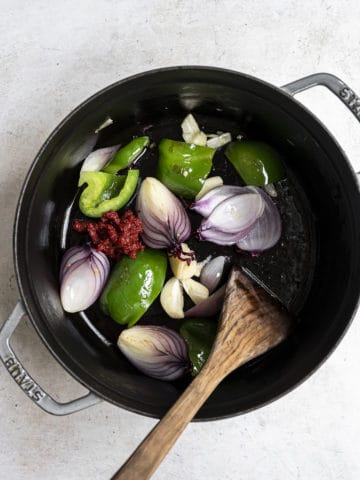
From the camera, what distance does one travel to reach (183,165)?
4.23 ft

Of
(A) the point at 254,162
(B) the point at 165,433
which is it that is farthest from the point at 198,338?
(A) the point at 254,162

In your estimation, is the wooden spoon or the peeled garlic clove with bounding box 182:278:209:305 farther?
the peeled garlic clove with bounding box 182:278:209:305

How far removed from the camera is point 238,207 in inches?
51.1

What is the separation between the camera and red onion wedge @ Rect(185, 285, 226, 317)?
1.30 metres

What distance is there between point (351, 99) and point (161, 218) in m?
0.44

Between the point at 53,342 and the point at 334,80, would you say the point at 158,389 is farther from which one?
the point at 334,80

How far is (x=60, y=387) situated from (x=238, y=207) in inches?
21.7

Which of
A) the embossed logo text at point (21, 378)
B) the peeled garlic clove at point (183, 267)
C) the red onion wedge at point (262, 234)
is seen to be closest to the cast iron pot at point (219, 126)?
the embossed logo text at point (21, 378)

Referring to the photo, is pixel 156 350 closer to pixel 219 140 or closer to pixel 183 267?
pixel 183 267

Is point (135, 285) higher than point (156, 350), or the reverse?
point (135, 285)

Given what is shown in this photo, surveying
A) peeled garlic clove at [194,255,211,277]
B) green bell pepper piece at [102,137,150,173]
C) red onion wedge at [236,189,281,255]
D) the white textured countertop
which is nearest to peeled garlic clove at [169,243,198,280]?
peeled garlic clove at [194,255,211,277]

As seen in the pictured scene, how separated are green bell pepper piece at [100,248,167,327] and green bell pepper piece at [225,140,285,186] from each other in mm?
264

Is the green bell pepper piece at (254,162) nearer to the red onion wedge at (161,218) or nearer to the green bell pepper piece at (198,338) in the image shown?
the red onion wedge at (161,218)

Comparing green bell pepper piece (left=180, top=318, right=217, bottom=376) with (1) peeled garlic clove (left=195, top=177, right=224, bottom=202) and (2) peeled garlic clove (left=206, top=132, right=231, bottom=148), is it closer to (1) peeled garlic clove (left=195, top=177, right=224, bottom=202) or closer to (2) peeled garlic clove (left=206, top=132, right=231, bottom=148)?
(1) peeled garlic clove (left=195, top=177, right=224, bottom=202)
